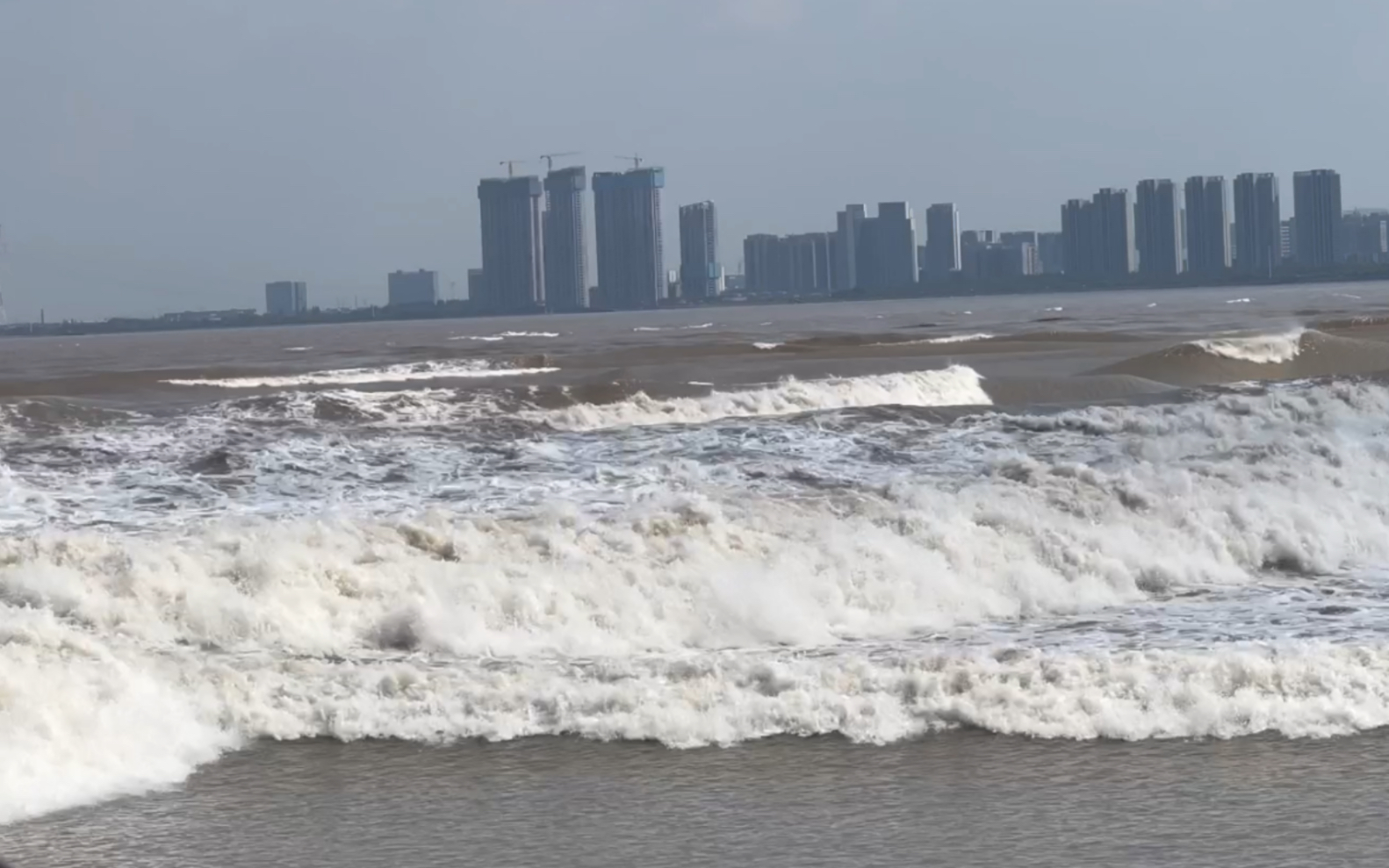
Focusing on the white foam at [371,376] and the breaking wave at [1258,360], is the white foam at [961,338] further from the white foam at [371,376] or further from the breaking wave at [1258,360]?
the white foam at [371,376]

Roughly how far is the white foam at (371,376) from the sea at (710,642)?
16112 millimetres

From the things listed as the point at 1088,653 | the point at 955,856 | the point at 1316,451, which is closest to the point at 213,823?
the point at 955,856

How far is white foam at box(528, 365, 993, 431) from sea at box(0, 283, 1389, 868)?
3.67 meters

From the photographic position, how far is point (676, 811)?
370 inches

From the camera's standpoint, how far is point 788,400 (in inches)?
1249

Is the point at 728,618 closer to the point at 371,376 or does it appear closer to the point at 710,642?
the point at 710,642

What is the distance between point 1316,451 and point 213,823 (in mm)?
14846

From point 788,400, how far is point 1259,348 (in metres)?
17.3

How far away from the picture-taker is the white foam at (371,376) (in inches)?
1636

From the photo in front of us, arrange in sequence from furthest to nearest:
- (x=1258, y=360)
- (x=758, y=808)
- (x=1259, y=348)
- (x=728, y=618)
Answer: (x=1259, y=348) < (x=1258, y=360) < (x=728, y=618) < (x=758, y=808)

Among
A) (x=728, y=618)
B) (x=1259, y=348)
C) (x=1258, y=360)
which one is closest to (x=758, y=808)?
(x=728, y=618)

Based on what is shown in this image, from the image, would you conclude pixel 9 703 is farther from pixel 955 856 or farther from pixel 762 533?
pixel 762 533

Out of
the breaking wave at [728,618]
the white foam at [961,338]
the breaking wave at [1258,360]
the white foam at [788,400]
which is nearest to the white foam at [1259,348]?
the breaking wave at [1258,360]

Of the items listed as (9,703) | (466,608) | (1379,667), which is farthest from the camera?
(466,608)
